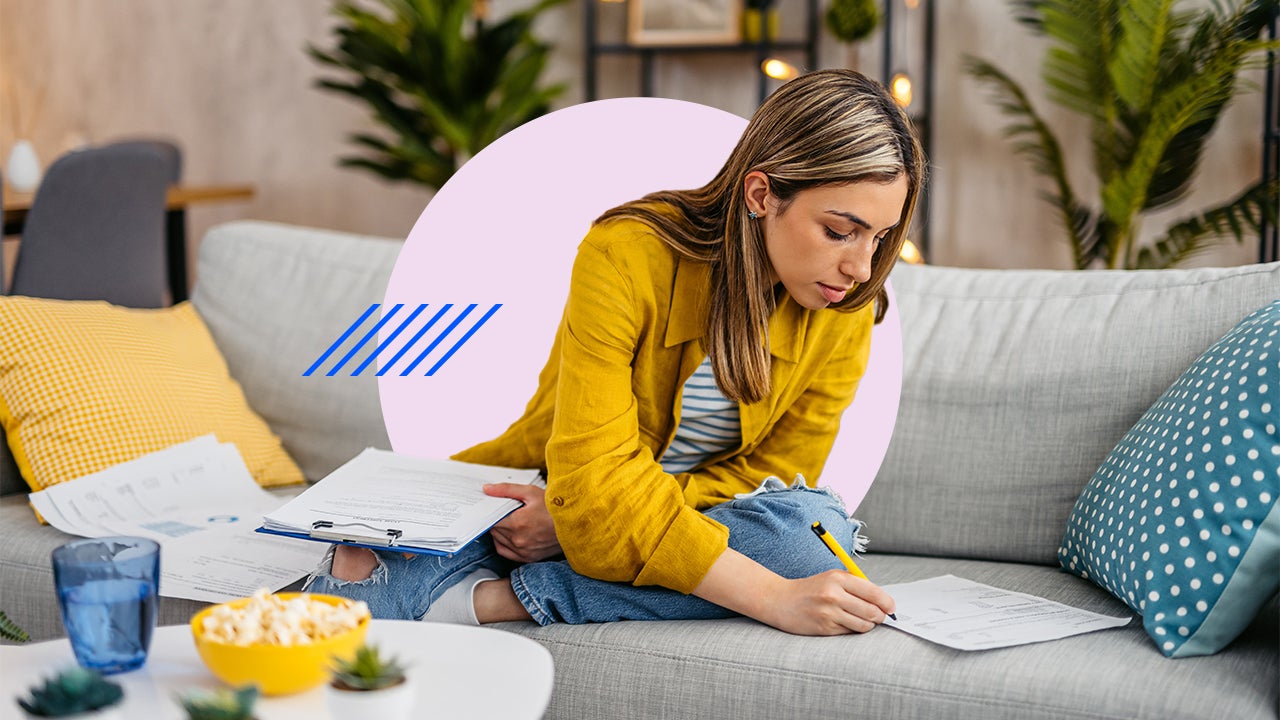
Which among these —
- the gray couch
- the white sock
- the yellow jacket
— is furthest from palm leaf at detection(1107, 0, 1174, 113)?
the white sock

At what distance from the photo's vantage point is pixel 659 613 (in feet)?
4.71

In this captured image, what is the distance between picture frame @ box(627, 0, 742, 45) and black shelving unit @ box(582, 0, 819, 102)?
0.9 inches

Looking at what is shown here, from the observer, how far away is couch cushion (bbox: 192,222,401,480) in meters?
2.03

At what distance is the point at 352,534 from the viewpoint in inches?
54.0

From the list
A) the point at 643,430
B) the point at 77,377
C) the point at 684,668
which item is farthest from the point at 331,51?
the point at 684,668

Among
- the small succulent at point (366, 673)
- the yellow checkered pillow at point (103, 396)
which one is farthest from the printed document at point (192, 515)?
the small succulent at point (366, 673)

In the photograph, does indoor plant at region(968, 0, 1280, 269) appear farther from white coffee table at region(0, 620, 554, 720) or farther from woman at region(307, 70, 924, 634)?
white coffee table at region(0, 620, 554, 720)

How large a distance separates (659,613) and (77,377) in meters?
1.01

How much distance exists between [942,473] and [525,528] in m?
0.62

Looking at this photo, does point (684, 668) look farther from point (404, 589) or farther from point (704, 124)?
point (704, 124)

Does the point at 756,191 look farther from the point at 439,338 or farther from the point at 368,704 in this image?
the point at 368,704

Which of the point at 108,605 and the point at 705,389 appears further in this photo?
the point at 705,389

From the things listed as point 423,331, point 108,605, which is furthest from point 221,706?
point 423,331

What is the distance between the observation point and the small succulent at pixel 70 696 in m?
0.91
